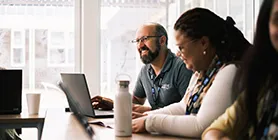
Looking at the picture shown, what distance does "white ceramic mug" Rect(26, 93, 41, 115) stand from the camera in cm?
277

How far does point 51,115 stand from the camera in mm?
2436

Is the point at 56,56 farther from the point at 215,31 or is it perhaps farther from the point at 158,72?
the point at 215,31

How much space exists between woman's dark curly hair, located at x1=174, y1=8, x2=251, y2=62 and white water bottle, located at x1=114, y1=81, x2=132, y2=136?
0.42 meters

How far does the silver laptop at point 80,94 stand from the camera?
204cm

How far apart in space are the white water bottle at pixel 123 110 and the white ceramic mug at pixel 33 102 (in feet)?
4.47

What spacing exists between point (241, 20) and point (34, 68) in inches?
85.0

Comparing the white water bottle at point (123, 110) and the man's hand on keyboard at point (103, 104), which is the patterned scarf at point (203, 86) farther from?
the man's hand on keyboard at point (103, 104)

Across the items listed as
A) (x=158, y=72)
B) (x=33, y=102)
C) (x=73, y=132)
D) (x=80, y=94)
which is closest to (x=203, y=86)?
(x=73, y=132)

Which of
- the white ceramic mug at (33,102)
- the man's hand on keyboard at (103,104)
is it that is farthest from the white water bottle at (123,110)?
the white ceramic mug at (33,102)

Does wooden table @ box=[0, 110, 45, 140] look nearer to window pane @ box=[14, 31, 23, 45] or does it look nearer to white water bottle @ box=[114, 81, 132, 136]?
white water bottle @ box=[114, 81, 132, 136]

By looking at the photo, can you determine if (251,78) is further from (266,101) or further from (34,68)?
(34,68)

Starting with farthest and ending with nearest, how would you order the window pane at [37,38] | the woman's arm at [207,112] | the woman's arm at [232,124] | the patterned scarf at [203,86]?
the window pane at [37,38] < the patterned scarf at [203,86] < the woman's arm at [207,112] < the woman's arm at [232,124]

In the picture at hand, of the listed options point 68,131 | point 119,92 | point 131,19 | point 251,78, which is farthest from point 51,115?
point 131,19

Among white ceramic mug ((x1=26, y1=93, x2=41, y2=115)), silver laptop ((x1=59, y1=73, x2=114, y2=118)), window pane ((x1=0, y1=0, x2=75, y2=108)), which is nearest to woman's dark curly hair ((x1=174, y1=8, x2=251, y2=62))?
silver laptop ((x1=59, y1=73, x2=114, y2=118))
